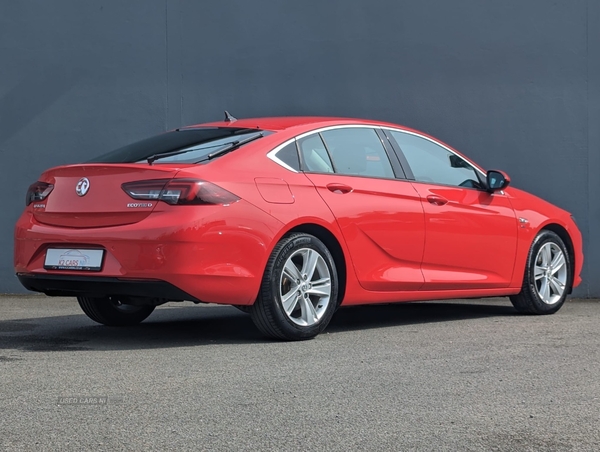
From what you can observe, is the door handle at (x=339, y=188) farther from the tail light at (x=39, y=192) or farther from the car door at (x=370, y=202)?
the tail light at (x=39, y=192)

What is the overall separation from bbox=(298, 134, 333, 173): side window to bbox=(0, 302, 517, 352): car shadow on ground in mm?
1175

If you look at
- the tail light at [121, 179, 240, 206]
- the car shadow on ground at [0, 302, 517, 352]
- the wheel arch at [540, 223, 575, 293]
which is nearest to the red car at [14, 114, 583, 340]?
the tail light at [121, 179, 240, 206]

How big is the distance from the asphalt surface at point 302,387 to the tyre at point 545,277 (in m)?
0.71

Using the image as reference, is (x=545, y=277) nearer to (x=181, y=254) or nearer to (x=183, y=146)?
(x=183, y=146)

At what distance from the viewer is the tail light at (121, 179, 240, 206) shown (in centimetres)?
591

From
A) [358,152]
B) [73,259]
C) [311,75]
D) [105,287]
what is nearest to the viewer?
[105,287]

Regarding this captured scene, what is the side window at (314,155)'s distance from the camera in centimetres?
674

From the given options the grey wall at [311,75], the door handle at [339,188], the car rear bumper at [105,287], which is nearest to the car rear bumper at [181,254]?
the car rear bumper at [105,287]

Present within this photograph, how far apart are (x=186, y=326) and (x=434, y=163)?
2316 mm

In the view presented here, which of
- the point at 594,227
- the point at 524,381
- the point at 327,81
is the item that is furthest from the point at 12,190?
the point at 524,381

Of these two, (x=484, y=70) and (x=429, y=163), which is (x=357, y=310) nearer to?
(x=429, y=163)

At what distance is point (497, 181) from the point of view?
802 centimetres

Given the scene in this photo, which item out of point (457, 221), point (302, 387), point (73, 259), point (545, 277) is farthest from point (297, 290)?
point (545, 277)

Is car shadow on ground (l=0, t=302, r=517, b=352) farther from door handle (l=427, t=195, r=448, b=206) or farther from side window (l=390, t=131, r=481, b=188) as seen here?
side window (l=390, t=131, r=481, b=188)
